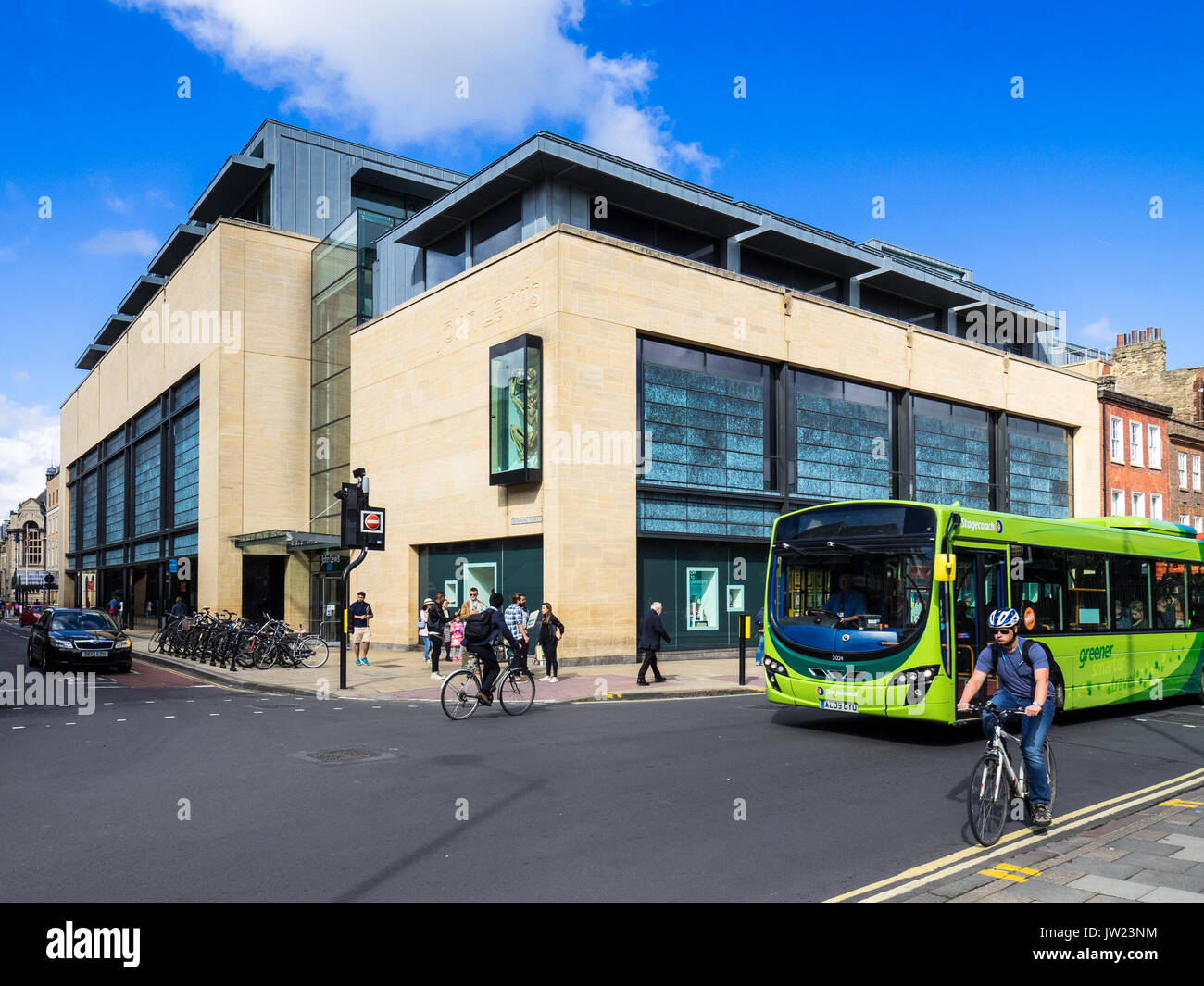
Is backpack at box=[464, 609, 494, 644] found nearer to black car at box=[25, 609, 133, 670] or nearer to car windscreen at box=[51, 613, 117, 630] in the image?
black car at box=[25, 609, 133, 670]

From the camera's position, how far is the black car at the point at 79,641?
2098 centimetres

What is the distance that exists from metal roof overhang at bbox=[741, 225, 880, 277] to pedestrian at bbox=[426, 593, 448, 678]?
15.0 meters

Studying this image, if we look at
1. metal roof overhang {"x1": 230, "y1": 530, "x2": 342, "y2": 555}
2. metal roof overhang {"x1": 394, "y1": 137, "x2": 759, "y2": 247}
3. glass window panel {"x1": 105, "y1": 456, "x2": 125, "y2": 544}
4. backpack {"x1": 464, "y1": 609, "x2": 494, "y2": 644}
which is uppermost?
metal roof overhang {"x1": 394, "y1": 137, "x2": 759, "y2": 247}

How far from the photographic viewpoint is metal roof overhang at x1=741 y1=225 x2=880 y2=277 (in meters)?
29.5

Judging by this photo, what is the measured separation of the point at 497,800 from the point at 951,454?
28.8 m

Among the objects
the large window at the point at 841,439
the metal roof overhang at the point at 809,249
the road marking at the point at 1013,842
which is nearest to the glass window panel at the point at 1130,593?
the road marking at the point at 1013,842

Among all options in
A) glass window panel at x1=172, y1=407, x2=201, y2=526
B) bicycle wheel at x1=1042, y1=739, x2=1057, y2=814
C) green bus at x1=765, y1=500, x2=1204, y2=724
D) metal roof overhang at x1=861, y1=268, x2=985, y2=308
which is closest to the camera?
bicycle wheel at x1=1042, y1=739, x2=1057, y2=814

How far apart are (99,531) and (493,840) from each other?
57796mm

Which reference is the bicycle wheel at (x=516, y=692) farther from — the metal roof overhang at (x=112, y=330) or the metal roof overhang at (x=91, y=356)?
the metal roof overhang at (x=91, y=356)

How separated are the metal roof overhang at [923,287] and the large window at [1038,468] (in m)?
4.94

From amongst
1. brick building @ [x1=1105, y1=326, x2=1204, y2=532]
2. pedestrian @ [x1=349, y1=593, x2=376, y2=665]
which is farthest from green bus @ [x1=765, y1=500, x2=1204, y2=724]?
brick building @ [x1=1105, y1=326, x2=1204, y2=532]

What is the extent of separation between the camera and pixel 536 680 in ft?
64.2

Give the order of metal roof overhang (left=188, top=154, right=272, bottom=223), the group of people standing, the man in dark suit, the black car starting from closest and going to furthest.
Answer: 1. the man in dark suit
2. the group of people standing
3. the black car
4. metal roof overhang (left=188, top=154, right=272, bottom=223)

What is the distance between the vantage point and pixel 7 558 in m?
124
